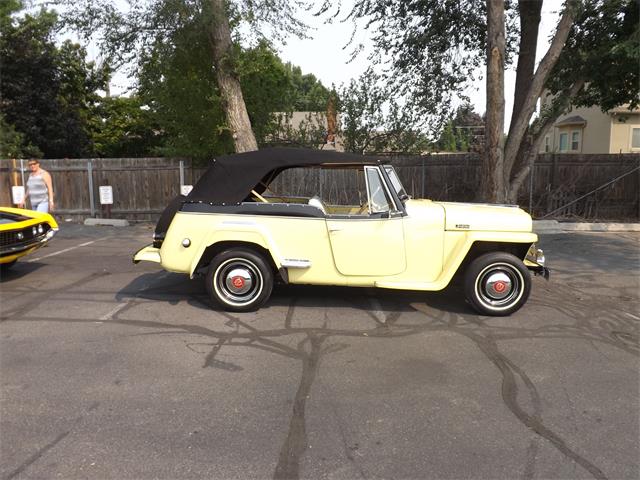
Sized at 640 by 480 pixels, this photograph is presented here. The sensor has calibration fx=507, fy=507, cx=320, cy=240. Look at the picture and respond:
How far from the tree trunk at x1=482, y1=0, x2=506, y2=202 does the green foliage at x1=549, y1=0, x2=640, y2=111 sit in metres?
2.45

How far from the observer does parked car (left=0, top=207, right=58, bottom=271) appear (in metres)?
6.85

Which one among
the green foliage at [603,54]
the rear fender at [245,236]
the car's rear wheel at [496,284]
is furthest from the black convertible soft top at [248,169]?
the green foliage at [603,54]

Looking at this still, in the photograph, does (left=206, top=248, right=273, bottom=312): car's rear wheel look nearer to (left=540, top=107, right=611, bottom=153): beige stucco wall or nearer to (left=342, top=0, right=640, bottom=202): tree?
(left=342, top=0, right=640, bottom=202): tree

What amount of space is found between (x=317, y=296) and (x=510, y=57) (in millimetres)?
10688

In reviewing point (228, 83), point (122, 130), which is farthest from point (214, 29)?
point (122, 130)

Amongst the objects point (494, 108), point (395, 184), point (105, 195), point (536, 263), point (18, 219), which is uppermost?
point (494, 108)

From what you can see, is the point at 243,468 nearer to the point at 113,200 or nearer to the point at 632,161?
the point at 113,200

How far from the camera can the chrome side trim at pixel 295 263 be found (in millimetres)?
5625

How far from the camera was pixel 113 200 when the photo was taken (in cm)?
1459

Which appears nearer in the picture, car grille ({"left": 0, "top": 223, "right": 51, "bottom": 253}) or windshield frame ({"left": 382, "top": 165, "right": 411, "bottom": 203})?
windshield frame ({"left": 382, "top": 165, "right": 411, "bottom": 203})

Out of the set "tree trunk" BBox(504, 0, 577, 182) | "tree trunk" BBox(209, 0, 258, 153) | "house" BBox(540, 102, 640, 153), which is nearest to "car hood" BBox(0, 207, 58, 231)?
"tree trunk" BBox(209, 0, 258, 153)

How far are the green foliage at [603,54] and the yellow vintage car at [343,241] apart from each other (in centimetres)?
796

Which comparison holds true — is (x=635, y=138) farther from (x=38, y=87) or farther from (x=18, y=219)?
(x=38, y=87)

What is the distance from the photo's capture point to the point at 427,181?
14.7 metres
